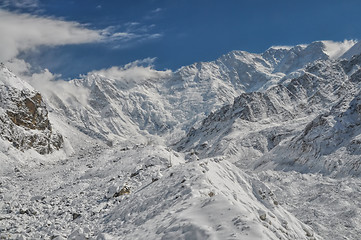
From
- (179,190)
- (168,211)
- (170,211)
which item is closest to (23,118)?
(179,190)

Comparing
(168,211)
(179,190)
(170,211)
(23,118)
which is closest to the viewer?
(170,211)

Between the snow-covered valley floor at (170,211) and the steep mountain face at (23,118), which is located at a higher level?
the steep mountain face at (23,118)

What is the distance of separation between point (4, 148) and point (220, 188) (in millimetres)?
100228

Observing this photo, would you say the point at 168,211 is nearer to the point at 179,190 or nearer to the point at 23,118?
the point at 179,190

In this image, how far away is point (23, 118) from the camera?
133500 millimetres

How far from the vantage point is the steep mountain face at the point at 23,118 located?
121 m

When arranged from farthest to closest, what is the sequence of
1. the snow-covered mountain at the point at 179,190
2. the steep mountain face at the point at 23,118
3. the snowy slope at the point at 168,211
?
the steep mountain face at the point at 23,118 → the snow-covered mountain at the point at 179,190 → the snowy slope at the point at 168,211

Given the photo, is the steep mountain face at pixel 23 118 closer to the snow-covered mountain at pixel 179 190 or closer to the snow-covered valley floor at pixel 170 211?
the snow-covered mountain at pixel 179 190

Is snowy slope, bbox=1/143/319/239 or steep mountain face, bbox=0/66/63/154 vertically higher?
steep mountain face, bbox=0/66/63/154

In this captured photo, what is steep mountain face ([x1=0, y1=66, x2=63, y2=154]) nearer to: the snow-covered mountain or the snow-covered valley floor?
the snow-covered mountain

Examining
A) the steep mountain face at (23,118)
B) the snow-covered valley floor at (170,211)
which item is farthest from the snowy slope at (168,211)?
the steep mountain face at (23,118)

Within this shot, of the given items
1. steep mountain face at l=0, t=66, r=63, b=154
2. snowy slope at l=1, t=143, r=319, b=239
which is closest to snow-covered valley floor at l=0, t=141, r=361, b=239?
snowy slope at l=1, t=143, r=319, b=239

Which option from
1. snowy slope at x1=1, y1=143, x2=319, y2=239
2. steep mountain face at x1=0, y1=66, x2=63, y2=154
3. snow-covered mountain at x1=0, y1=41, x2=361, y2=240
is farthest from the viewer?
steep mountain face at x1=0, y1=66, x2=63, y2=154

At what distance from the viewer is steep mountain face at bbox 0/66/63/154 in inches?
4756
